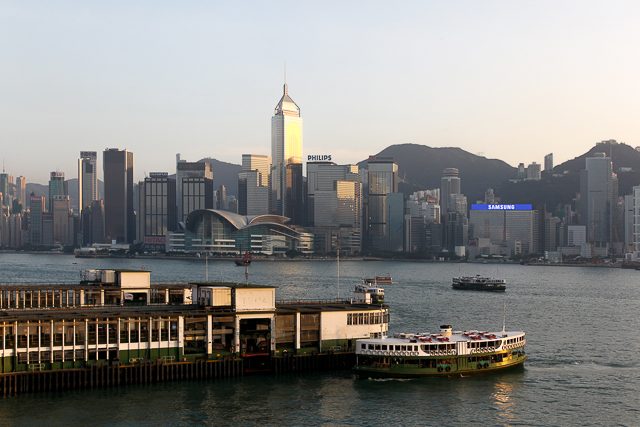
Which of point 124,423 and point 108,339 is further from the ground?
point 108,339

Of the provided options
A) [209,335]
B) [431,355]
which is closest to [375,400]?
[431,355]

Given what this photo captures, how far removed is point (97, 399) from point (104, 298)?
22.1 metres

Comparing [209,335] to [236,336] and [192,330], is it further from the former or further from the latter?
[236,336]

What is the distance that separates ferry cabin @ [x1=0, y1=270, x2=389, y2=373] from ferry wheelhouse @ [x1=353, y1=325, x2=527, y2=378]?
3.82m

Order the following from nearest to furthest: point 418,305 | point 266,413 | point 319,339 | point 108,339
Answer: point 266,413
point 108,339
point 319,339
point 418,305

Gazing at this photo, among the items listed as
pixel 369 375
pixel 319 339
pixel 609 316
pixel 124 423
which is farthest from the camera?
pixel 609 316

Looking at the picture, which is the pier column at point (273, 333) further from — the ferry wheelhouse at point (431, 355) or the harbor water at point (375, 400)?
the ferry wheelhouse at point (431, 355)

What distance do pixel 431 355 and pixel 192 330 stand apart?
56.0ft

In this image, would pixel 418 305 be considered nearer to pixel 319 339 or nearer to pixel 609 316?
pixel 609 316

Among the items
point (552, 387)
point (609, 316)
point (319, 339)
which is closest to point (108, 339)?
point (319, 339)

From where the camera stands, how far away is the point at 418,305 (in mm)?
106312

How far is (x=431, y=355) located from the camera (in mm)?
49844

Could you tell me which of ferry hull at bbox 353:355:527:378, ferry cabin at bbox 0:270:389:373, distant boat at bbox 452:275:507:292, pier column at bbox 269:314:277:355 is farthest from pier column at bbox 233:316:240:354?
distant boat at bbox 452:275:507:292

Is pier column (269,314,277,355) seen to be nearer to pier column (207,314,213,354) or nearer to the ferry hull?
pier column (207,314,213,354)
